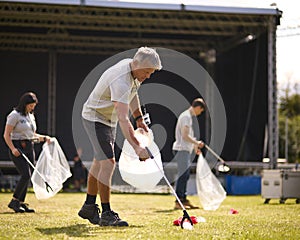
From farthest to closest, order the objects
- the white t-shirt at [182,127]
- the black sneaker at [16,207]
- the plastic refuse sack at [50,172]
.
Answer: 1. the white t-shirt at [182,127]
2. the plastic refuse sack at [50,172]
3. the black sneaker at [16,207]

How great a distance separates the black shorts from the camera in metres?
6.35

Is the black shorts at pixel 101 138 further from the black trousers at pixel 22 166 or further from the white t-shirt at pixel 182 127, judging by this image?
the white t-shirt at pixel 182 127

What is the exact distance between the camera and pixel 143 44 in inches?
834

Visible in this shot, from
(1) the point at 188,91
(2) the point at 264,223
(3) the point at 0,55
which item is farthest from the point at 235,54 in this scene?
(2) the point at 264,223

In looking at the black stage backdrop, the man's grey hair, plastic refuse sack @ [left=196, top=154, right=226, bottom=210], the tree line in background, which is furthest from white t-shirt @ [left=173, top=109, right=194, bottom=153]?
the tree line in background

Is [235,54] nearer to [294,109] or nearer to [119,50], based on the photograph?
[119,50]

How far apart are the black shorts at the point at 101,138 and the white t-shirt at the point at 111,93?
0.05 meters

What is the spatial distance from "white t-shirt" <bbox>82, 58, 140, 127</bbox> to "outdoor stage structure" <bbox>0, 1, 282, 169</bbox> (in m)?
10.3

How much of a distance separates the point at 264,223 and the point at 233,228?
0.84m

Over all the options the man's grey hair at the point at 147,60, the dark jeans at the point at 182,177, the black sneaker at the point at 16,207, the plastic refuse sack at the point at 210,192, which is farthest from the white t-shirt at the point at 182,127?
the man's grey hair at the point at 147,60

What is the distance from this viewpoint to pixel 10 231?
5.91 metres

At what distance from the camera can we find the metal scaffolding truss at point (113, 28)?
17.3 m

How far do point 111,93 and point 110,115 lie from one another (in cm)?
50

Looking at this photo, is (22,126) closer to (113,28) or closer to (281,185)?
(281,185)
